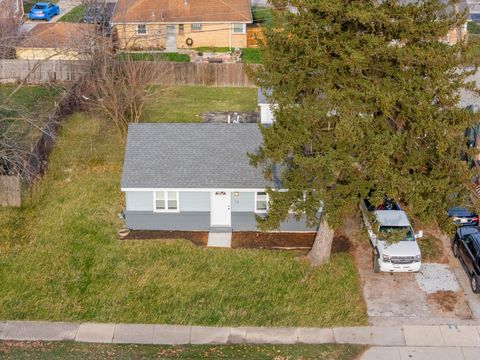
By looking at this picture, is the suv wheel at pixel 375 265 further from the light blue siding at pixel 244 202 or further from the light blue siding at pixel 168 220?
the light blue siding at pixel 168 220

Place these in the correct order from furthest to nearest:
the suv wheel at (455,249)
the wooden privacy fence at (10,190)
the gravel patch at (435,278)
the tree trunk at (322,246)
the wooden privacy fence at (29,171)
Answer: the wooden privacy fence at (29,171)
the wooden privacy fence at (10,190)
the suv wheel at (455,249)
the tree trunk at (322,246)
the gravel patch at (435,278)

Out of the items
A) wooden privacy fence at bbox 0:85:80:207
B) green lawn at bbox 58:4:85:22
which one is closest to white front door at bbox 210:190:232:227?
wooden privacy fence at bbox 0:85:80:207

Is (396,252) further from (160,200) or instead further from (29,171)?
(29,171)

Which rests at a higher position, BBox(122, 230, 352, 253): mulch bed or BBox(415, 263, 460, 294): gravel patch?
BBox(415, 263, 460, 294): gravel patch

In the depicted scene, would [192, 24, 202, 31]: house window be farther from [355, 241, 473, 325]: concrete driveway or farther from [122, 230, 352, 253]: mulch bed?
[355, 241, 473, 325]: concrete driveway

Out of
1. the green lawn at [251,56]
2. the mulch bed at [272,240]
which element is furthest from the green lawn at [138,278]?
the green lawn at [251,56]

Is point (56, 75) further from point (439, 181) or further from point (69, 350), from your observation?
point (439, 181)

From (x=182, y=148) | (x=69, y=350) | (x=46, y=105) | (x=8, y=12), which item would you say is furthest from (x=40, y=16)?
(x=69, y=350)
